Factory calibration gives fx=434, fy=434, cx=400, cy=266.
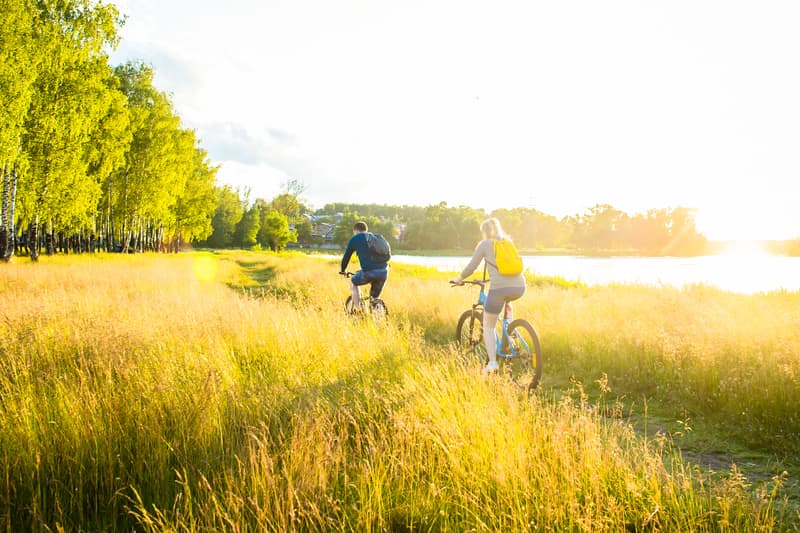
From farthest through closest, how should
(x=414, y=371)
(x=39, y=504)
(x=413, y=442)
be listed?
(x=414, y=371) → (x=413, y=442) → (x=39, y=504)

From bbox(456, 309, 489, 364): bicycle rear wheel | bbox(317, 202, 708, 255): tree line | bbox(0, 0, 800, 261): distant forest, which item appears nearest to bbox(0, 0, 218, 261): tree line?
bbox(0, 0, 800, 261): distant forest

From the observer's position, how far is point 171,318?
21.5ft

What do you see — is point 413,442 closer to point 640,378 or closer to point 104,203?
point 640,378

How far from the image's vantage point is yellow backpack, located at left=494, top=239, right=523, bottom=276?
19.2 ft

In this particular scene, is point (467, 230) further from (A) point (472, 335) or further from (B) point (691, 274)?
(A) point (472, 335)

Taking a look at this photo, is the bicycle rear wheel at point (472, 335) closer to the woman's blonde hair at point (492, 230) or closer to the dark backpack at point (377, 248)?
the woman's blonde hair at point (492, 230)

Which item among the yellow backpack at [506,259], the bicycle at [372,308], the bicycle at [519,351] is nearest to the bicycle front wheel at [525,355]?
the bicycle at [519,351]

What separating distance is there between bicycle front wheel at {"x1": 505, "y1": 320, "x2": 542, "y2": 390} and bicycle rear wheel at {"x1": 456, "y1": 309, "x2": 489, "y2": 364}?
0.85 metres

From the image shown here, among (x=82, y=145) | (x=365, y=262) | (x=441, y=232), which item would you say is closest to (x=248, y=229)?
(x=441, y=232)

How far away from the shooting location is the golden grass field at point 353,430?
103 inches

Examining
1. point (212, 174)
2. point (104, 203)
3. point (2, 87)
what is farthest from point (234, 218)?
point (2, 87)

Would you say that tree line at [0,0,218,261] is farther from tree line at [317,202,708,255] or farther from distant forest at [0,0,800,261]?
tree line at [317,202,708,255]

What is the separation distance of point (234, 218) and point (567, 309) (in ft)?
291

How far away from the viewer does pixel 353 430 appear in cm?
373
